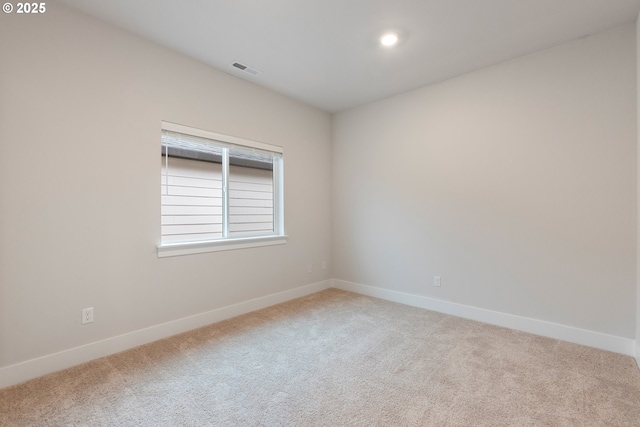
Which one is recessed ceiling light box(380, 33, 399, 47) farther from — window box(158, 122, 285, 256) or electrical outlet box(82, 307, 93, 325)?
electrical outlet box(82, 307, 93, 325)

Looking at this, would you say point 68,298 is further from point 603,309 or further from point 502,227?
point 603,309

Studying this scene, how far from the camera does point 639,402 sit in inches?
67.7

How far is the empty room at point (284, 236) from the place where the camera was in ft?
6.20

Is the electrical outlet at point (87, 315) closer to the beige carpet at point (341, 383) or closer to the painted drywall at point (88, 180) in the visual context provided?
the painted drywall at point (88, 180)

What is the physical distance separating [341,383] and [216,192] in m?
2.28

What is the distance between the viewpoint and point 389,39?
8.21 ft

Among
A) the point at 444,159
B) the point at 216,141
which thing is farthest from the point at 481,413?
the point at 216,141

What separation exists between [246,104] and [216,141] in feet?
2.01

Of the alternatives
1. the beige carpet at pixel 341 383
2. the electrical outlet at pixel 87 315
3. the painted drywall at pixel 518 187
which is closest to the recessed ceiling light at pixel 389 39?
the painted drywall at pixel 518 187

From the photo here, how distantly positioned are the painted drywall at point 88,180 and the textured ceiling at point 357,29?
27 centimetres

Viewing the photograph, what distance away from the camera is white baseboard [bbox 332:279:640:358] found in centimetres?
235

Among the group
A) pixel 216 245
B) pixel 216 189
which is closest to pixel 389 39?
pixel 216 189

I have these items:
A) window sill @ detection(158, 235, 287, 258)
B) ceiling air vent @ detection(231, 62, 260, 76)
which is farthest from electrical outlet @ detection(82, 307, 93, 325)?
ceiling air vent @ detection(231, 62, 260, 76)

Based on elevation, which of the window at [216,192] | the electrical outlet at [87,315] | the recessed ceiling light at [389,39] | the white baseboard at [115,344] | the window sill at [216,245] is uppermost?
the recessed ceiling light at [389,39]
